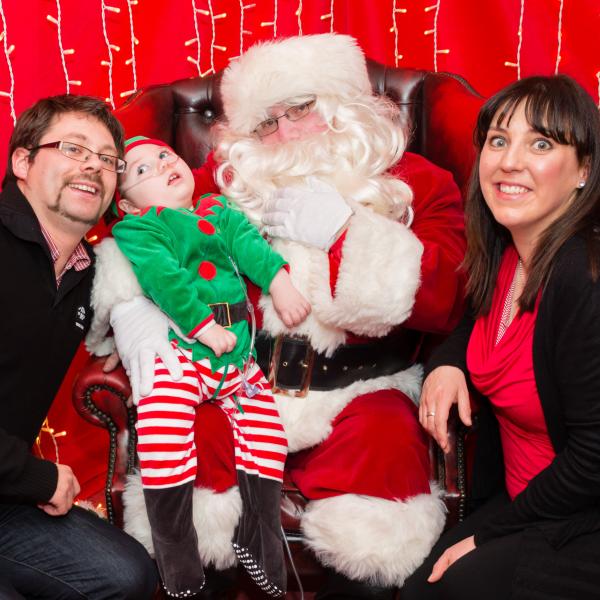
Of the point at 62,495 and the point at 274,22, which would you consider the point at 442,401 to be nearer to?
the point at 62,495

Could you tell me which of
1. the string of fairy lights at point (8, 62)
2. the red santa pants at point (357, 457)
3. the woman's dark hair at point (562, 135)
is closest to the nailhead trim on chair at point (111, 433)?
the red santa pants at point (357, 457)

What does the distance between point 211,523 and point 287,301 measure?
0.62 metres

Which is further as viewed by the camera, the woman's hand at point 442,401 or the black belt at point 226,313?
the black belt at point 226,313

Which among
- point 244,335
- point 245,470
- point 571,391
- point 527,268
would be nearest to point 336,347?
point 244,335

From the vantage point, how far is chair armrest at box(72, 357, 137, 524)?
207 centimetres

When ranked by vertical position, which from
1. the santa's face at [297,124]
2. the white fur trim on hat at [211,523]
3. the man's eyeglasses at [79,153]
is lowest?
the white fur trim on hat at [211,523]

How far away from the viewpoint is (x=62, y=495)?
69.2 inches

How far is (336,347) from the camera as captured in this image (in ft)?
7.07

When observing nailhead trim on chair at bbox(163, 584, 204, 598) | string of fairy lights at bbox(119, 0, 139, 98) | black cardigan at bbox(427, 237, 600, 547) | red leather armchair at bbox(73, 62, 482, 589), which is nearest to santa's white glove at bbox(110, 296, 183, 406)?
red leather armchair at bbox(73, 62, 482, 589)

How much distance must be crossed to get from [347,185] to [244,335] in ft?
1.92

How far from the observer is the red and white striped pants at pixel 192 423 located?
6.09 feet

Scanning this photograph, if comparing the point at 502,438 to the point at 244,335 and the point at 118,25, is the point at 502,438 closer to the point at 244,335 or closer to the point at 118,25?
the point at 244,335

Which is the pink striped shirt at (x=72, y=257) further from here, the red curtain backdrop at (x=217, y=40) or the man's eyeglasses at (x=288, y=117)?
the red curtain backdrop at (x=217, y=40)

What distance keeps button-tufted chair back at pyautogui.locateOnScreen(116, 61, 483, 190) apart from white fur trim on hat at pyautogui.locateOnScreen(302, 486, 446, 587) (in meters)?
1.16
